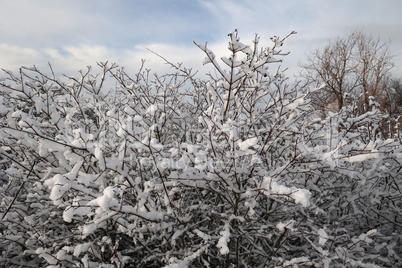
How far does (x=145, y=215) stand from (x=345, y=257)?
156 cm

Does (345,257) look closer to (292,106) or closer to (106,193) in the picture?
(292,106)

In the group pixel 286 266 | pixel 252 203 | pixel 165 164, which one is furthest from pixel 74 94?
pixel 286 266

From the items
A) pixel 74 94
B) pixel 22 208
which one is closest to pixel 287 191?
pixel 74 94

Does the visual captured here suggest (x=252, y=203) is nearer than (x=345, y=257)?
Yes

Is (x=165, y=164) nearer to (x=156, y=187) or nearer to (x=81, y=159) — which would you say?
(x=156, y=187)

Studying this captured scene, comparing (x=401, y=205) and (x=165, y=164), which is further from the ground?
(x=165, y=164)

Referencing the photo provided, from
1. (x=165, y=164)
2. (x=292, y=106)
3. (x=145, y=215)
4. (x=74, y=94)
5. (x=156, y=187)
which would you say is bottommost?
(x=145, y=215)

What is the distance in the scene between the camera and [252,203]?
1.90 m

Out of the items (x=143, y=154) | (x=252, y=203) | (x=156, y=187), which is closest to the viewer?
(x=252, y=203)

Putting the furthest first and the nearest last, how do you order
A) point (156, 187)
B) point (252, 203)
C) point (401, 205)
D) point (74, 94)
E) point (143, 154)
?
1. point (401, 205)
2. point (74, 94)
3. point (143, 154)
4. point (156, 187)
5. point (252, 203)

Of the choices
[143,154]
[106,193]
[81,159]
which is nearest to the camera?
[106,193]

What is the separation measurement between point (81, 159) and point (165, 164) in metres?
0.54

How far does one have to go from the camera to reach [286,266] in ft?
6.59

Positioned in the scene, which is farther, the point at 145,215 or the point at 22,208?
the point at 22,208
